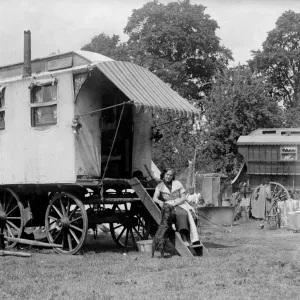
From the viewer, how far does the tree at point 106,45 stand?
38.1m

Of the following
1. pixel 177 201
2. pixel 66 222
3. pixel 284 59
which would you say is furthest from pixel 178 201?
pixel 284 59

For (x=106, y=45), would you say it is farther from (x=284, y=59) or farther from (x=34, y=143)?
(x=34, y=143)

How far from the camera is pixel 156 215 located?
39.9ft

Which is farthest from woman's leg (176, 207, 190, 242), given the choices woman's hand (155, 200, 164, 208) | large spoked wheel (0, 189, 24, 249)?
large spoked wheel (0, 189, 24, 249)

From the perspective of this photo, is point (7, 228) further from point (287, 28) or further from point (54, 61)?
point (287, 28)

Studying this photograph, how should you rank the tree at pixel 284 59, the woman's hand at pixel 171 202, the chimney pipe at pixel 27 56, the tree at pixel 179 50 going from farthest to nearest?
the tree at pixel 284 59, the tree at pixel 179 50, the chimney pipe at pixel 27 56, the woman's hand at pixel 171 202

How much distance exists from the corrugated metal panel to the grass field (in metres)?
10.3

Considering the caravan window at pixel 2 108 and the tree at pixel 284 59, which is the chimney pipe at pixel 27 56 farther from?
the tree at pixel 284 59

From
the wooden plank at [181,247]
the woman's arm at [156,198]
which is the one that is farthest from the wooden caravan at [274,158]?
the wooden plank at [181,247]

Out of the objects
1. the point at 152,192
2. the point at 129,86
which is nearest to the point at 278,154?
the point at 152,192

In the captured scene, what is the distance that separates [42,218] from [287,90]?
75.2ft

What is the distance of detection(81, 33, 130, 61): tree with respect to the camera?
38.1 meters

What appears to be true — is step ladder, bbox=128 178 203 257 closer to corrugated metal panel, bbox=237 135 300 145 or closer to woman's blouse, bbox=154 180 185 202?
woman's blouse, bbox=154 180 185 202

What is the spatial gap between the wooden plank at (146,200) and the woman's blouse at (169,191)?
21cm
